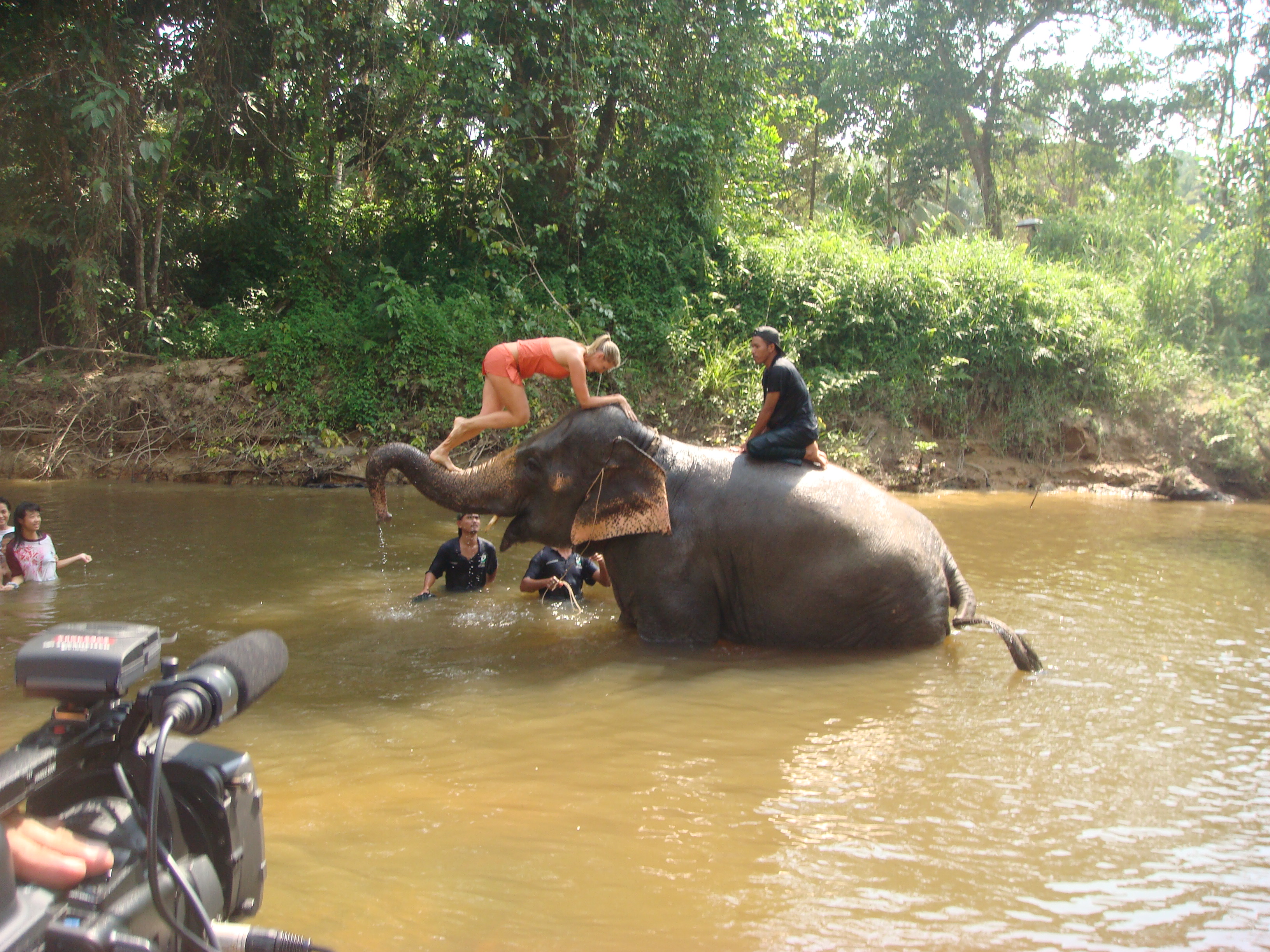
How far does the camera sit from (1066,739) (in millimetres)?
4488

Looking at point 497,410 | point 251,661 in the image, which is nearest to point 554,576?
point 497,410

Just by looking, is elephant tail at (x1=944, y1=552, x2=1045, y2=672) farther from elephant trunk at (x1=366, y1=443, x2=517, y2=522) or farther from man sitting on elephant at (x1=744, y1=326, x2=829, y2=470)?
elephant trunk at (x1=366, y1=443, x2=517, y2=522)

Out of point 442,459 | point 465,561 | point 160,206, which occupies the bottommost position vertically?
point 465,561

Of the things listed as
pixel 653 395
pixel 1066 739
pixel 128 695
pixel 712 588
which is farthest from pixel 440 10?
pixel 1066 739

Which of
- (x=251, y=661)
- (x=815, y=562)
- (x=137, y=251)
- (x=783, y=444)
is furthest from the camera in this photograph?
(x=137, y=251)

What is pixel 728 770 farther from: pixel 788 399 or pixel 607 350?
pixel 607 350

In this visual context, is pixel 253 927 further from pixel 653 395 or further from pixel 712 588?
pixel 653 395

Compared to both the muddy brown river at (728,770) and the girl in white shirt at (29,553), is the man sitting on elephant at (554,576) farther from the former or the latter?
the girl in white shirt at (29,553)

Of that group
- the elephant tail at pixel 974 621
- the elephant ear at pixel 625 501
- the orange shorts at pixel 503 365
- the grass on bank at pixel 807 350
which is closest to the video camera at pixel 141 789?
the elephant ear at pixel 625 501

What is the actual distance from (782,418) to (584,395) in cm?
127

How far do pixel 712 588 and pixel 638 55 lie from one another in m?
11.3

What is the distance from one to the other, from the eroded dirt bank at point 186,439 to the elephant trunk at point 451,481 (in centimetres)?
738

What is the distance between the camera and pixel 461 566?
7.53 m

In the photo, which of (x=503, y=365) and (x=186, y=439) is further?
(x=186, y=439)
